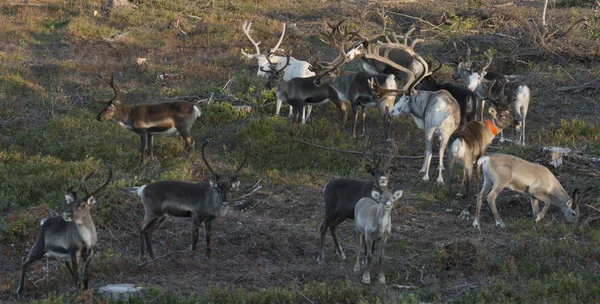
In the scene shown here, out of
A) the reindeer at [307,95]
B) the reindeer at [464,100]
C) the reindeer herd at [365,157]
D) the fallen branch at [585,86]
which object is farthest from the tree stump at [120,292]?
the fallen branch at [585,86]

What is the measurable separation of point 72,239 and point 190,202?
1.74 meters

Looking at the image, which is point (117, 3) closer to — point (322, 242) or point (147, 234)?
point (147, 234)

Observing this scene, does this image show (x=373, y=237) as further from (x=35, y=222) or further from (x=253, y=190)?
(x=35, y=222)

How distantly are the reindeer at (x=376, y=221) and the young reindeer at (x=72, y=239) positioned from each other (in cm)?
302

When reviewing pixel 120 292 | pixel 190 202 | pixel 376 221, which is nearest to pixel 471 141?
pixel 376 221

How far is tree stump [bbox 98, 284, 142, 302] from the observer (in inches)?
344

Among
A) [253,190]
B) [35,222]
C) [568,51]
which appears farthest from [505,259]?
[568,51]

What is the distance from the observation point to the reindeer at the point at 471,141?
1238 cm

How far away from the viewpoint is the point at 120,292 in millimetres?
8758

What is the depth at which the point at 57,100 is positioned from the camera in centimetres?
1806

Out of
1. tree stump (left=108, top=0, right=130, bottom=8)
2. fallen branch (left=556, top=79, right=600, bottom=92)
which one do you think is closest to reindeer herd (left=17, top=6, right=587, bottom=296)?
fallen branch (left=556, top=79, right=600, bottom=92)

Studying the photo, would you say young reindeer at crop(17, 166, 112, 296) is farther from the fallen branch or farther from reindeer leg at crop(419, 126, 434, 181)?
the fallen branch

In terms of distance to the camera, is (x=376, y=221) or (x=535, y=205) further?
(x=535, y=205)

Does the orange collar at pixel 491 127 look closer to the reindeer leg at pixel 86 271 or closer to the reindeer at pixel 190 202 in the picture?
the reindeer at pixel 190 202
